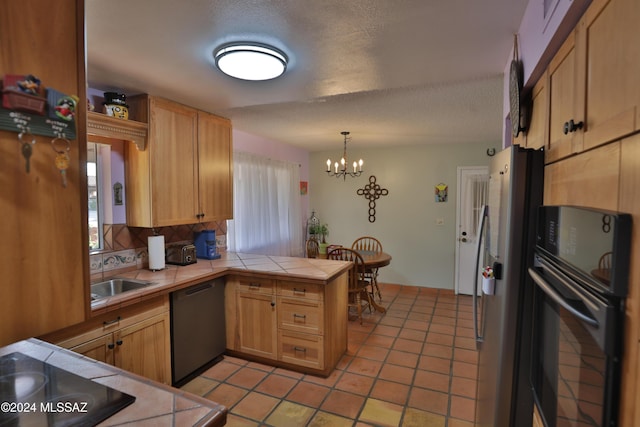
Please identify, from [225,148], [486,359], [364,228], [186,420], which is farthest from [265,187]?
[186,420]

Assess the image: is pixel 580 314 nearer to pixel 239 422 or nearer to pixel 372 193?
pixel 239 422

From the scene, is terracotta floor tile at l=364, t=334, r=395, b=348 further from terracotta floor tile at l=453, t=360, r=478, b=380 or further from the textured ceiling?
the textured ceiling

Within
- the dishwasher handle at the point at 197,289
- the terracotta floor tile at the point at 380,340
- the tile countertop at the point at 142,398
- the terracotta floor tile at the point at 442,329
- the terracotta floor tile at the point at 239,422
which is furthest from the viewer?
the terracotta floor tile at the point at 442,329

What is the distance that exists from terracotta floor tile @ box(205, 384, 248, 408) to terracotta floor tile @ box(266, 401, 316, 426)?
321 mm

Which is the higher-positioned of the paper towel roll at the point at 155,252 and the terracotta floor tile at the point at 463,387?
the paper towel roll at the point at 155,252

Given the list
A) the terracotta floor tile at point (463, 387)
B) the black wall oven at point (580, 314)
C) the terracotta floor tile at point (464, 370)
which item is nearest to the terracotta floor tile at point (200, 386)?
the terracotta floor tile at point (463, 387)

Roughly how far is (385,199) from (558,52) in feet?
14.0

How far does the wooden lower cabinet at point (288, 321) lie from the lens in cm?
261

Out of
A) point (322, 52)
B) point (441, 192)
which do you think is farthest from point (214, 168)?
point (441, 192)

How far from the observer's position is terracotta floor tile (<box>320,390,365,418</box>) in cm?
220

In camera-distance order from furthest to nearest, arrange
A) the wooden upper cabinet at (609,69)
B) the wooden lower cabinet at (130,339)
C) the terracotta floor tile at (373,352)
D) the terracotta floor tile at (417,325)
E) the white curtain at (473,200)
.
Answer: the white curtain at (473,200)
the terracotta floor tile at (417,325)
the terracotta floor tile at (373,352)
the wooden lower cabinet at (130,339)
the wooden upper cabinet at (609,69)

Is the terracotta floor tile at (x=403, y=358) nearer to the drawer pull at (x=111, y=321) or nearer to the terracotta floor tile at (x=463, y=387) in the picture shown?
the terracotta floor tile at (x=463, y=387)

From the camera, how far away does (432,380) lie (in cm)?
258

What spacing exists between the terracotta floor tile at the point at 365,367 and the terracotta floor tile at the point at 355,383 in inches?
2.4
